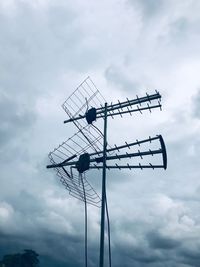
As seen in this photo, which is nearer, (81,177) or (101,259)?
(101,259)

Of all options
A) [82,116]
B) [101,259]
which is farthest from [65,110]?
[101,259]

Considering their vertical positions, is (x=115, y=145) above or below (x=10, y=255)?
below

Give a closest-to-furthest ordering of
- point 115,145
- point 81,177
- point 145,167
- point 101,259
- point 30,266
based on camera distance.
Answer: point 101,259 → point 145,167 → point 115,145 → point 81,177 → point 30,266

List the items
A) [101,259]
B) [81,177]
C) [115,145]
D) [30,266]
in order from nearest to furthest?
[101,259], [115,145], [81,177], [30,266]

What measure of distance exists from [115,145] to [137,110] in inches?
49.7

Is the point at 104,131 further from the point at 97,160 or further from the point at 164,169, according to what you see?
the point at 164,169

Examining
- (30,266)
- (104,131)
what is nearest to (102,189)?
(104,131)

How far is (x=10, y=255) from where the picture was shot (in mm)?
158375

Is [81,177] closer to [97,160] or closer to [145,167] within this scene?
[97,160]

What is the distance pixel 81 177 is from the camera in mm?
10859

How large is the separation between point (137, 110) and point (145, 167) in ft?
6.11

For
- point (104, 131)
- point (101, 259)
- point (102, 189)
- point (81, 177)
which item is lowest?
point (101, 259)

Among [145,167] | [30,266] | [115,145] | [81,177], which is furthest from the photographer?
[30,266]

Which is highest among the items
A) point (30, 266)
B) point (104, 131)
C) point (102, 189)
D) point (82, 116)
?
point (30, 266)
